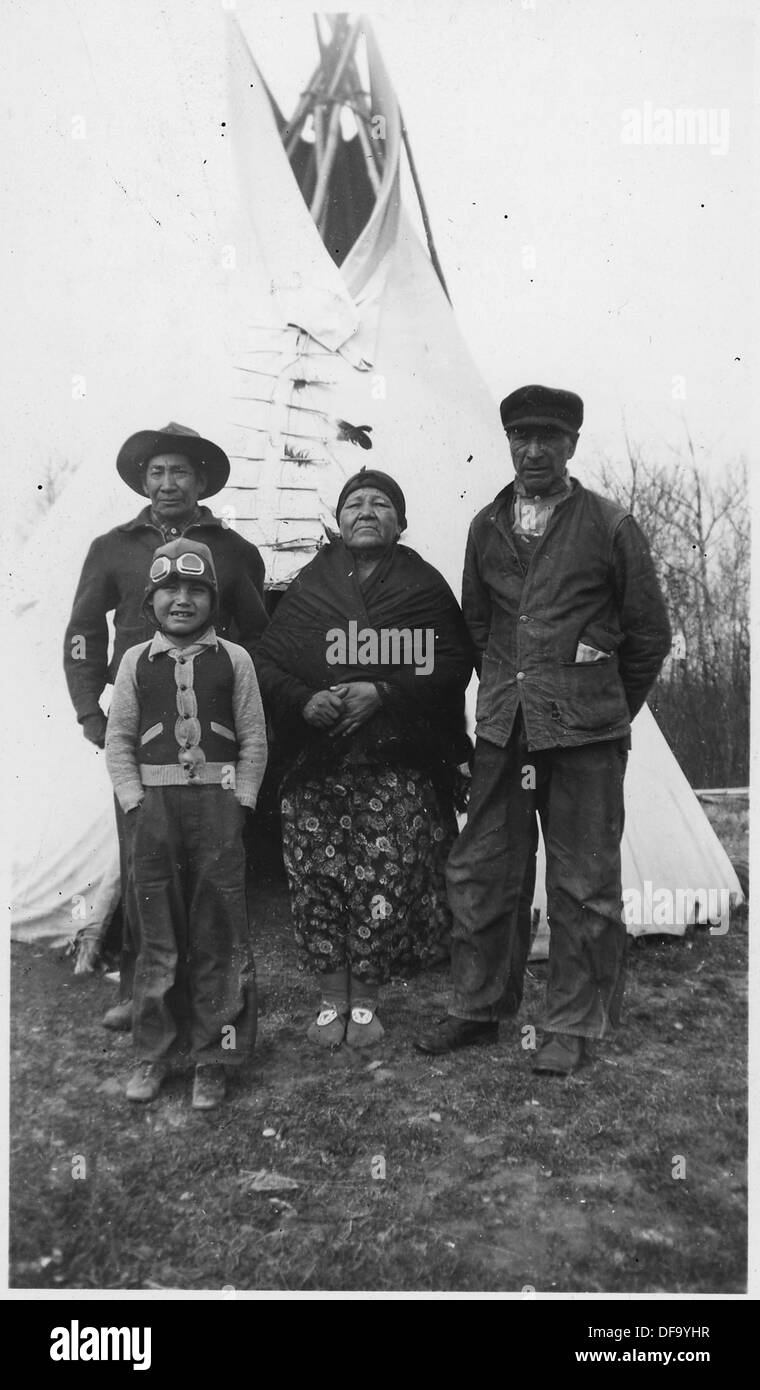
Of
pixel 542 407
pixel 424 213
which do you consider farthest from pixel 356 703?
pixel 424 213

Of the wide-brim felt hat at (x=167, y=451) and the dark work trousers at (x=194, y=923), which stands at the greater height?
the wide-brim felt hat at (x=167, y=451)

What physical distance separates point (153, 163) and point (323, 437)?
98cm

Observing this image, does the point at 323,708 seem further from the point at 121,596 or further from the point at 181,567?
the point at 121,596

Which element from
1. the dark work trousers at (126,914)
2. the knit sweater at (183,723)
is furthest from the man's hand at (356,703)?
the dark work trousers at (126,914)

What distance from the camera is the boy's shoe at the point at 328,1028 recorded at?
9.95ft

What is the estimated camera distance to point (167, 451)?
10.4 feet

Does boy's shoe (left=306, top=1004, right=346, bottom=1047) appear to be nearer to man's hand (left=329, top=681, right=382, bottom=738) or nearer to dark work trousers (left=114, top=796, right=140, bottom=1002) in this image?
dark work trousers (left=114, top=796, right=140, bottom=1002)

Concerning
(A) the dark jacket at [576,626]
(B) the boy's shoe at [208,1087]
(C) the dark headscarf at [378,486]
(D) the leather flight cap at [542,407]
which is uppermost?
(D) the leather flight cap at [542,407]

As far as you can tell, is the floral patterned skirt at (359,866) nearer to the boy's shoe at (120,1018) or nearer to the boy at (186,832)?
the boy at (186,832)

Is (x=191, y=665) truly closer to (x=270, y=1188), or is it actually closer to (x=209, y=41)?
(x=270, y=1188)

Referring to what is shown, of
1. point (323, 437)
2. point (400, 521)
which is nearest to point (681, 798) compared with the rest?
point (400, 521)

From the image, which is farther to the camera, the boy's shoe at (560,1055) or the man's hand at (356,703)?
the man's hand at (356,703)

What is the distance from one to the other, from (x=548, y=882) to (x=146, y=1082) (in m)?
1.29

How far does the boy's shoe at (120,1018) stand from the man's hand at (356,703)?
3.51 ft
